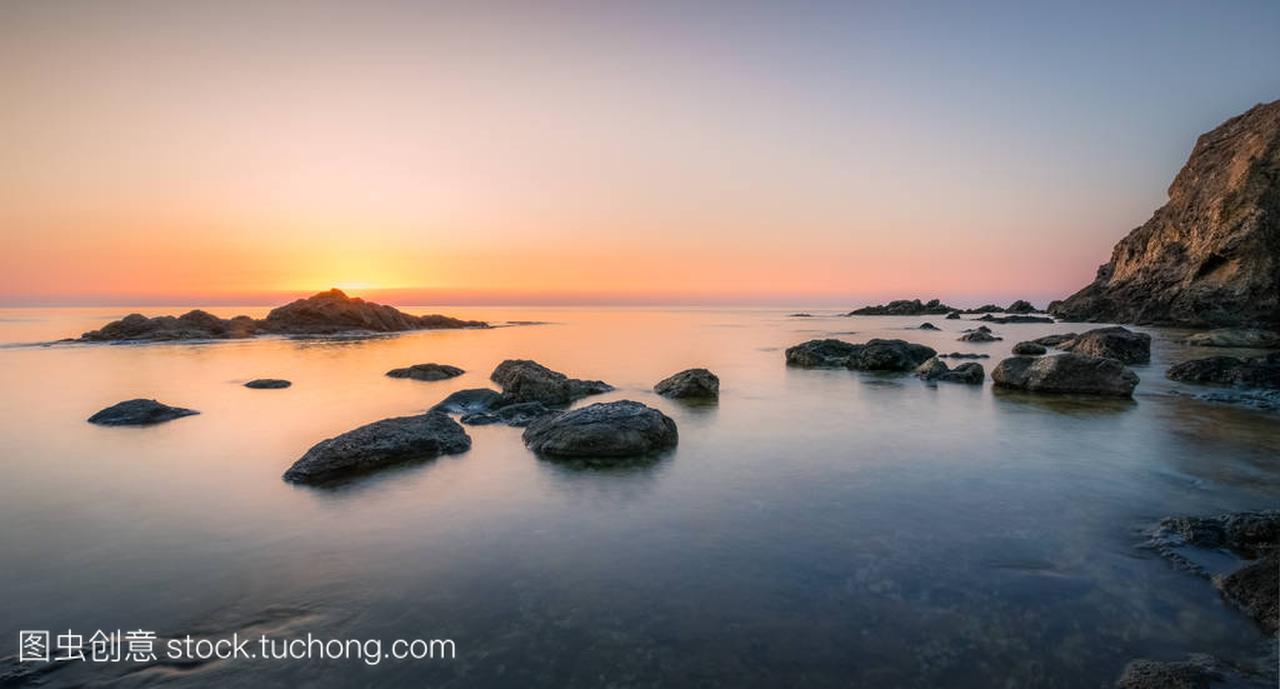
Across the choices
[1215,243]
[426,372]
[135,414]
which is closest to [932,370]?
[426,372]

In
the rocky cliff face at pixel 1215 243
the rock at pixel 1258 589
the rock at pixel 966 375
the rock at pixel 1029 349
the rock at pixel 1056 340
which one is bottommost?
the rock at pixel 1258 589

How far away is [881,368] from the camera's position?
68.0ft

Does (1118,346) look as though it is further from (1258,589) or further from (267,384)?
(267,384)

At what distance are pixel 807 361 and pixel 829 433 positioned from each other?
501 inches

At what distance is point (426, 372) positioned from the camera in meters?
19.9

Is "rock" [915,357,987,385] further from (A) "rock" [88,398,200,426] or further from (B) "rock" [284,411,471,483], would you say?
(A) "rock" [88,398,200,426]

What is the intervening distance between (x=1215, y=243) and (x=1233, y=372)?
42552 mm

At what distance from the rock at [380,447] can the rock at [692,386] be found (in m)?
6.93

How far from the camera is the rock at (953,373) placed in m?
17.2

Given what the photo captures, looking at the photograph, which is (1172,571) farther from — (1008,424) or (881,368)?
(881,368)

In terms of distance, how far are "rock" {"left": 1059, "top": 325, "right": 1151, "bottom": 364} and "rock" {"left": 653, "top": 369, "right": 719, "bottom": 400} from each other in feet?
55.7

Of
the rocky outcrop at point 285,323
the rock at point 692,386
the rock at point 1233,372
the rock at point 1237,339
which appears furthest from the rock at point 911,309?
the rock at point 692,386

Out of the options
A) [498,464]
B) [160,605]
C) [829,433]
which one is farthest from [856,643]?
[829,433]

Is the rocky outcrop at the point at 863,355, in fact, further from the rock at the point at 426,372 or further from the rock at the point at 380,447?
the rock at the point at 380,447
